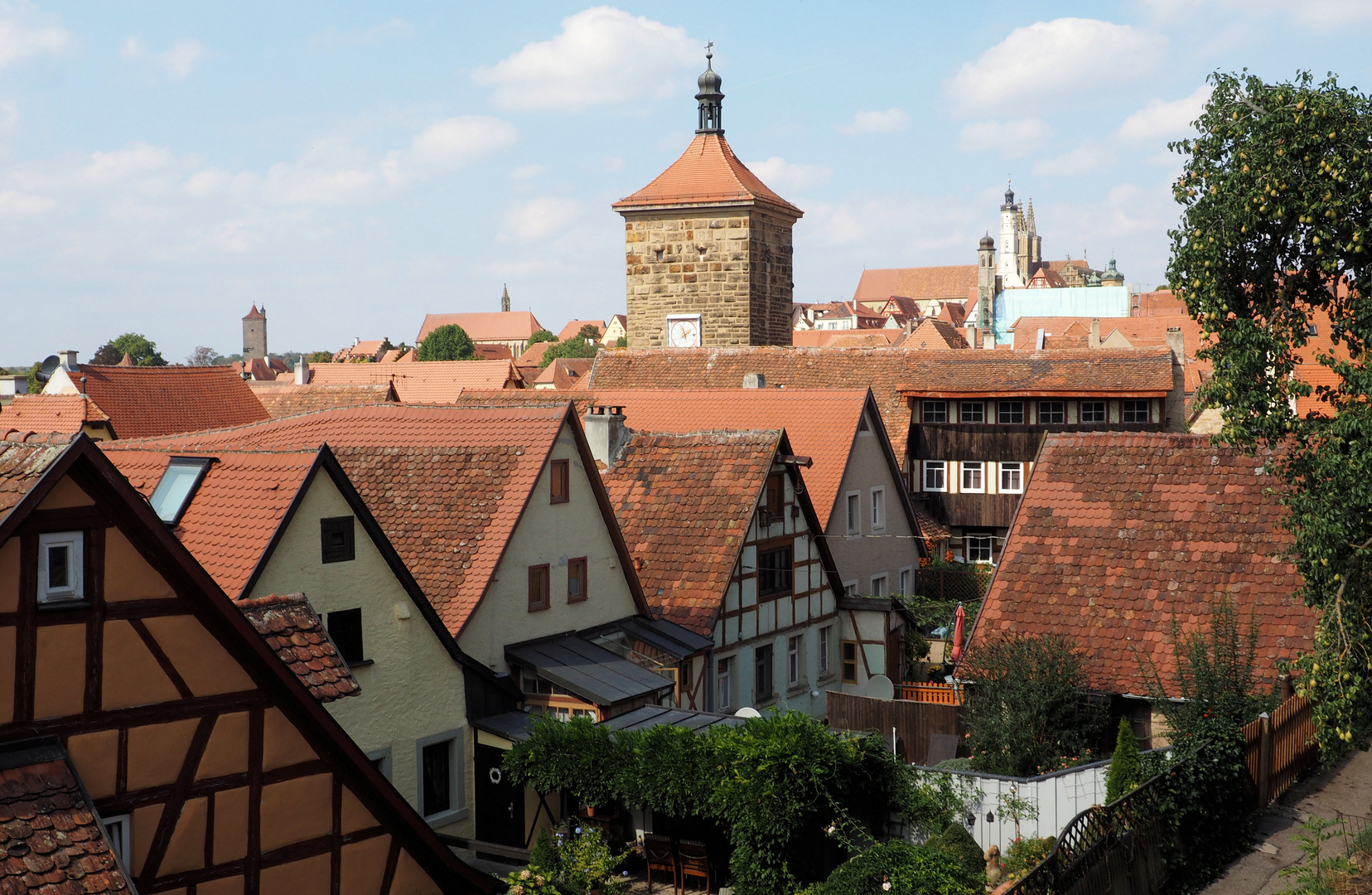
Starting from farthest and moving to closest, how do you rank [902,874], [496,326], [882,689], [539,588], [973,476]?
[496,326] < [973,476] < [882,689] < [539,588] < [902,874]

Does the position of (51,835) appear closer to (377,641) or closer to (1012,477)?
→ (377,641)

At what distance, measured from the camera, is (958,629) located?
2397 cm

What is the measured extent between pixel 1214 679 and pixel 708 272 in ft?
90.7

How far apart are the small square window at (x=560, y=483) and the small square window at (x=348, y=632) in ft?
14.1

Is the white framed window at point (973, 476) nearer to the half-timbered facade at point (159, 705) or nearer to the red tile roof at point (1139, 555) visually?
the red tile roof at point (1139, 555)

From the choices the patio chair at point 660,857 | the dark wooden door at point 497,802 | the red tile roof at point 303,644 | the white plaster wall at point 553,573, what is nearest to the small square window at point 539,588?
the white plaster wall at point 553,573

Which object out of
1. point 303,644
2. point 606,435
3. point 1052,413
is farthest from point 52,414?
point 303,644

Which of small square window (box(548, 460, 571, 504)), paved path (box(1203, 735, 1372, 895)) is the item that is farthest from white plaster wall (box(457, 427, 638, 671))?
paved path (box(1203, 735, 1372, 895))

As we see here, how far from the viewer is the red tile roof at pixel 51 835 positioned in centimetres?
708

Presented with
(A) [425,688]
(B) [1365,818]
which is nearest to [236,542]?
(A) [425,688]

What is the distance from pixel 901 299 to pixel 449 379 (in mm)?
122943

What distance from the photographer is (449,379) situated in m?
65.2

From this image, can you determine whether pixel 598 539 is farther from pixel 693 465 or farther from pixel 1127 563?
pixel 1127 563

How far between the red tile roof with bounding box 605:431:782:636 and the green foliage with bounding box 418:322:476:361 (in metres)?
106
